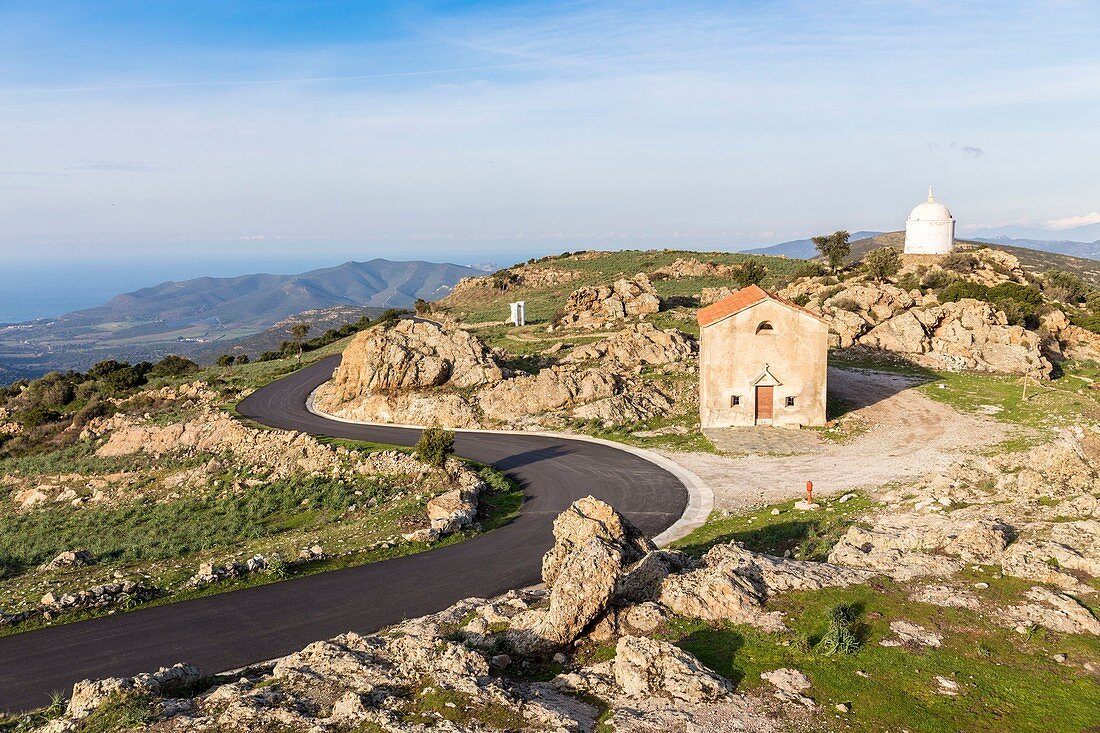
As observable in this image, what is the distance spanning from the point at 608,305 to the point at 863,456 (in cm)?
3824

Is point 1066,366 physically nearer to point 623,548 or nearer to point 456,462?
point 456,462

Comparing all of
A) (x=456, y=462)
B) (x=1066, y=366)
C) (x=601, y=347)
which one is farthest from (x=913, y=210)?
(x=456, y=462)

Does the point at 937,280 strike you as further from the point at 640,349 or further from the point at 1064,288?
the point at 640,349

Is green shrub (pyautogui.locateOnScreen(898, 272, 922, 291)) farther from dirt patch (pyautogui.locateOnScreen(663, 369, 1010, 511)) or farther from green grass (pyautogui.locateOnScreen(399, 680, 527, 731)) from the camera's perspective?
green grass (pyautogui.locateOnScreen(399, 680, 527, 731))

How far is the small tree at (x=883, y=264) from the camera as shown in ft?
229

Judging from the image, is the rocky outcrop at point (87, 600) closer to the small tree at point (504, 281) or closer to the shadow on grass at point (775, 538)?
the shadow on grass at point (775, 538)

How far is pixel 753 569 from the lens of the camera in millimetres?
14469

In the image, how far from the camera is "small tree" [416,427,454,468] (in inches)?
1204

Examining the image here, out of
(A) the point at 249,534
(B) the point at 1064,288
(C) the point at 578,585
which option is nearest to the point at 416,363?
(A) the point at 249,534

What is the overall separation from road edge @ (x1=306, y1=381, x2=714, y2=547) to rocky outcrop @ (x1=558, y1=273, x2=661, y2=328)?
25882 mm

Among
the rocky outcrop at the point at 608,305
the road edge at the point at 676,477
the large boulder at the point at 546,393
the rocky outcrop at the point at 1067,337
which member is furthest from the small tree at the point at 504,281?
the rocky outcrop at the point at 1067,337

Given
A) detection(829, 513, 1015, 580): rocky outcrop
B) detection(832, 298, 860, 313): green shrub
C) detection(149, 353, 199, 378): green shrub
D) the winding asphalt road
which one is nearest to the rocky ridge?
the winding asphalt road

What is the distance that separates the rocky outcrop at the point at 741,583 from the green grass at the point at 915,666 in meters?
0.32

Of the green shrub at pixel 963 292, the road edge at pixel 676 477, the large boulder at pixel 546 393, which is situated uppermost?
the green shrub at pixel 963 292
